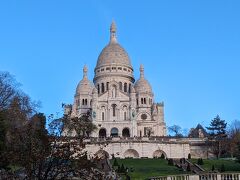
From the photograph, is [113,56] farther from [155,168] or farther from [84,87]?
[155,168]

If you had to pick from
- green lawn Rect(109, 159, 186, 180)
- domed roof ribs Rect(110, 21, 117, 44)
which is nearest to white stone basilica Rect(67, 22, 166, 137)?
domed roof ribs Rect(110, 21, 117, 44)

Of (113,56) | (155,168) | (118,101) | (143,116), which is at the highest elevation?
(113,56)

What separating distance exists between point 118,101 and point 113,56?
15.8 meters

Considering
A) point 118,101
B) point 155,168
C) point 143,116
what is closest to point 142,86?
point 143,116

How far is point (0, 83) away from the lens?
60.2 meters

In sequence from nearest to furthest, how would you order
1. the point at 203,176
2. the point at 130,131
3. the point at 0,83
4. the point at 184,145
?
1. the point at 203,176
2. the point at 0,83
3. the point at 184,145
4. the point at 130,131

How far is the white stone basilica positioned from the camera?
96062mm

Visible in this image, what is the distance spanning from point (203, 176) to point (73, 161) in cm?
1302

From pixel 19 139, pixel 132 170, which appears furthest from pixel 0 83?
pixel 19 139

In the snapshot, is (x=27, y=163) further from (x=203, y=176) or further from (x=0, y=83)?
(x=0, y=83)

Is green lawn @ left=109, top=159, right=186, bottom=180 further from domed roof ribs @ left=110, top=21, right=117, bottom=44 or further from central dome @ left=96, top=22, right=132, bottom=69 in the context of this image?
domed roof ribs @ left=110, top=21, right=117, bottom=44

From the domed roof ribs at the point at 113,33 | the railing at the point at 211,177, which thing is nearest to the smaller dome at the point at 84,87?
the domed roof ribs at the point at 113,33

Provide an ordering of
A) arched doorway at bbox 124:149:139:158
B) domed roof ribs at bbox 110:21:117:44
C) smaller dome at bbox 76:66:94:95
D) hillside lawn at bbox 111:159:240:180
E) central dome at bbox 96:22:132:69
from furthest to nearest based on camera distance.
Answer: domed roof ribs at bbox 110:21:117:44, central dome at bbox 96:22:132:69, smaller dome at bbox 76:66:94:95, arched doorway at bbox 124:149:139:158, hillside lawn at bbox 111:159:240:180

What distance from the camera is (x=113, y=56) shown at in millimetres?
111750
